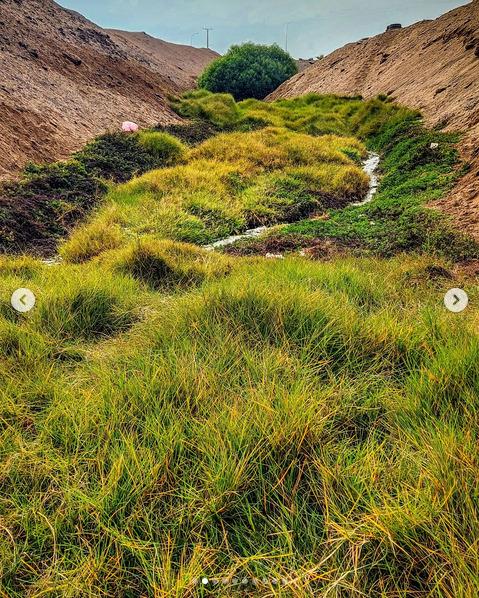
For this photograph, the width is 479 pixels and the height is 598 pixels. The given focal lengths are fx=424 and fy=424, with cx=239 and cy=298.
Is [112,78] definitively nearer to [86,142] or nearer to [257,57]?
[86,142]

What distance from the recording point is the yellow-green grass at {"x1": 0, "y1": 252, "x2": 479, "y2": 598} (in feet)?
4.40

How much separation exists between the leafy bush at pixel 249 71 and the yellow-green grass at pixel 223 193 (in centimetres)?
2186

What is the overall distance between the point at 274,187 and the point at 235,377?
768 cm

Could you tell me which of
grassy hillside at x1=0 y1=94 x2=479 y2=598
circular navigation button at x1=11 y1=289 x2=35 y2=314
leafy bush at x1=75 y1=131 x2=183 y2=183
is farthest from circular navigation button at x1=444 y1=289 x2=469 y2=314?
leafy bush at x1=75 y1=131 x2=183 y2=183

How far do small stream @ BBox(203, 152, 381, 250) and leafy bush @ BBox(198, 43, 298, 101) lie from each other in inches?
855

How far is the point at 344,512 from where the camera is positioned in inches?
59.7

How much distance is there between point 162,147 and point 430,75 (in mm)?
11840

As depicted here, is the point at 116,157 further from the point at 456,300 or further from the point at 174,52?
the point at 174,52

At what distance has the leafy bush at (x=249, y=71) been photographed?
103 feet

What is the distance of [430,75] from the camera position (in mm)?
16797

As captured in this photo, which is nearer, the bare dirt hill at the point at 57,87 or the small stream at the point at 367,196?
the small stream at the point at 367,196

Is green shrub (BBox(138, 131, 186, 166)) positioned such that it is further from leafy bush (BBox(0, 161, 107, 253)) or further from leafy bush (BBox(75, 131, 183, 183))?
leafy bush (BBox(0, 161, 107, 253))

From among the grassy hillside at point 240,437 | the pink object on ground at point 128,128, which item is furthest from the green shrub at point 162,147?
the grassy hillside at point 240,437

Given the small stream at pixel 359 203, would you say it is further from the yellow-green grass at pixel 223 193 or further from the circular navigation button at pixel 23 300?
the circular navigation button at pixel 23 300
